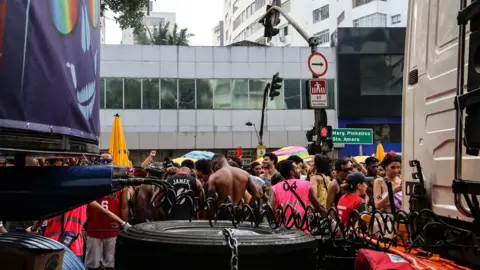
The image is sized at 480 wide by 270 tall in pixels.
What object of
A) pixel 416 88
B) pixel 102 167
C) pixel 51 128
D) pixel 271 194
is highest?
pixel 416 88

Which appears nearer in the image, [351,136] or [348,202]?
[348,202]

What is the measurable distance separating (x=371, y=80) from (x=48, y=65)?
38.2 m

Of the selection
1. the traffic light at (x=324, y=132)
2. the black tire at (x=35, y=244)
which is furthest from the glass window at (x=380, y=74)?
the black tire at (x=35, y=244)

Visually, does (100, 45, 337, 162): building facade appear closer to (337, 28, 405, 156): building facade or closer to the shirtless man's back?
(337, 28, 405, 156): building facade

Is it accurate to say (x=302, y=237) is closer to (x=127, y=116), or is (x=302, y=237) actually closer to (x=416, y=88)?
(x=416, y=88)

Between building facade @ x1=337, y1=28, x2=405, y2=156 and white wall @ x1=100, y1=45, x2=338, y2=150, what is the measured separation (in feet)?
3.27

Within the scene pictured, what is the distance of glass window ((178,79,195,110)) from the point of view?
3828 cm

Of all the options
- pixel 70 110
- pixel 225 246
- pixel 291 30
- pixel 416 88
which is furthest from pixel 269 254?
pixel 291 30

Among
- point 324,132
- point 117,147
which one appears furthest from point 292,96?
point 117,147

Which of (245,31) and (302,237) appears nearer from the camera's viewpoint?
(302,237)

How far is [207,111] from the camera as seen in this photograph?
127 ft

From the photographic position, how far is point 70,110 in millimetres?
2396

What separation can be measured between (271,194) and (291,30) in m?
59.1

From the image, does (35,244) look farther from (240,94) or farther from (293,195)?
(240,94)
